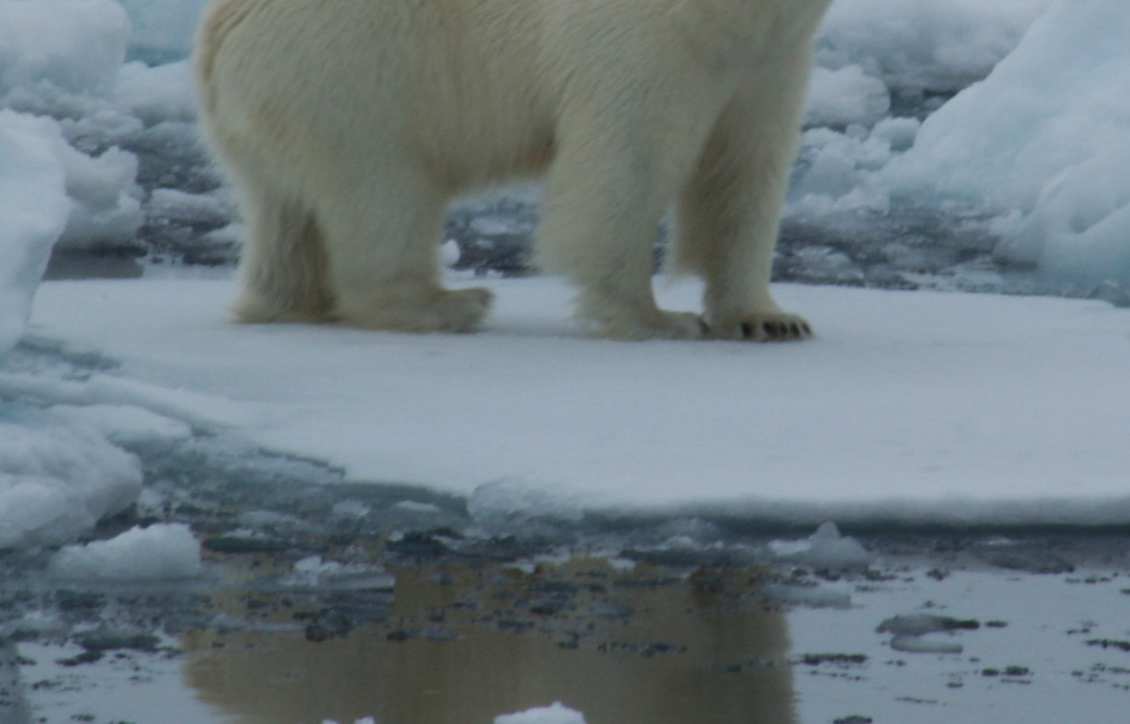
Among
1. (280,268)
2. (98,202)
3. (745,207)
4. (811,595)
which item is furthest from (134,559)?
(98,202)

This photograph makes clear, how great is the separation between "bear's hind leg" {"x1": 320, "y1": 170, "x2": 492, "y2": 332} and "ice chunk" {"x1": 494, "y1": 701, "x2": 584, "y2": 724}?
2683mm

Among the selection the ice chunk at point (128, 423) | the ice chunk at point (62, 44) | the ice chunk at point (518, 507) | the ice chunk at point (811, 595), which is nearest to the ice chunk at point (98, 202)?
the ice chunk at point (62, 44)

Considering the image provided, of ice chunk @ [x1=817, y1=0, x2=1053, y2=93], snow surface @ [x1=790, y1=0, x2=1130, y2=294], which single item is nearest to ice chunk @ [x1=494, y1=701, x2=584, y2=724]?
snow surface @ [x1=790, y1=0, x2=1130, y2=294]

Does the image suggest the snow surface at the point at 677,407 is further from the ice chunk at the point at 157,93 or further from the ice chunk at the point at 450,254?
the ice chunk at the point at 157,93

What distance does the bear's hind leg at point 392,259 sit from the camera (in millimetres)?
5293

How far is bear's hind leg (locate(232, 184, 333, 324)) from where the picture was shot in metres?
5.57

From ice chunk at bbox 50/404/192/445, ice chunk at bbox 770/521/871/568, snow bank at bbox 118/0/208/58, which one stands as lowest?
ice chunk at bbox 770/521/871/568

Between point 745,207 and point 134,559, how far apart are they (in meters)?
2.40

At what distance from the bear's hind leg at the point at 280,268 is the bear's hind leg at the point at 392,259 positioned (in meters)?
0.13

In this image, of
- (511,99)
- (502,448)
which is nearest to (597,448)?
(502,448)

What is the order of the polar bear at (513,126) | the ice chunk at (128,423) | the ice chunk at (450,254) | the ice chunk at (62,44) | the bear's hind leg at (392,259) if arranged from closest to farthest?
the ice chunk at (128,423) → the polar bear at (513,126) → the bear's hind leg at (392,259) → the ice chunk at (450,254) → the ice chunk at (62,44)

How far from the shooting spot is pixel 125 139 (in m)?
10.5

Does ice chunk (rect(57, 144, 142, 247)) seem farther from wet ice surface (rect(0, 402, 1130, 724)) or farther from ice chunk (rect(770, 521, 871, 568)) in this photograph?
ice chunk (rect(770, 521, 871, 568))

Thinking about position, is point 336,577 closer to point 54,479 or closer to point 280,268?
point 54,479
